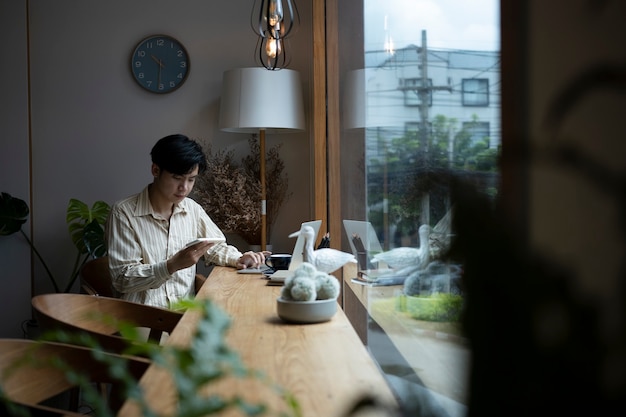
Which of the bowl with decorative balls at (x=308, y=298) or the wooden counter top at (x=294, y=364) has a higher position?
the bowl with decorative balls at (x=308, y=298)

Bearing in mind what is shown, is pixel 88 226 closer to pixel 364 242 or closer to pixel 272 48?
pixel 272 48

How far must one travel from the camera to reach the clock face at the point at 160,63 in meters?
4.48

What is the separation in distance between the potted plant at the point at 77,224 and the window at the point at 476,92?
141 inches

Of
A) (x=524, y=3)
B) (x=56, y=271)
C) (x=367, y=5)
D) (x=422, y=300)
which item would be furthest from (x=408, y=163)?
(x=56, y=271)

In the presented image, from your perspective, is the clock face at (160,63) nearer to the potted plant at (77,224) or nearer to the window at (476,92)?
the potted plant at (77,224)

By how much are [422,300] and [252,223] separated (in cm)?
318

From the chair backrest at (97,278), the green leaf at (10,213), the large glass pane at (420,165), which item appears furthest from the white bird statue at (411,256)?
the green leaf at (10,213)

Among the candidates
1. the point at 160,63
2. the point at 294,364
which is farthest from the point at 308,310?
the point at 160,63

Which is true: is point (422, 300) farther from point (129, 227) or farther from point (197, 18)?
point (197, 18)

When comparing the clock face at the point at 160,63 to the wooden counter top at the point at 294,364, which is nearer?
the wooden counter top at the point at 294,364

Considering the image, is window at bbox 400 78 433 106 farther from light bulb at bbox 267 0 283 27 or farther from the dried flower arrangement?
the dried flower arrangement

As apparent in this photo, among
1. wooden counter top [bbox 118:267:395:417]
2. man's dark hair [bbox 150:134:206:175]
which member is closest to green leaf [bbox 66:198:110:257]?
man's dark hair [bbox 150:134:206:175]

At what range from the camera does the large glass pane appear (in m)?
0.70

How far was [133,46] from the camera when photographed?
4508 mm
